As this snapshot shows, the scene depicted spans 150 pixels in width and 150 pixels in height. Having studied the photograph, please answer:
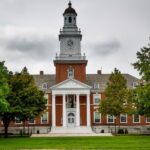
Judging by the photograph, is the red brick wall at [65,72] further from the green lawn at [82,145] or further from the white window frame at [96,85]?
the green lawn at [82,145]

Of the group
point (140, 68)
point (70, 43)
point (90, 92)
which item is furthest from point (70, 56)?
point (140, 68)

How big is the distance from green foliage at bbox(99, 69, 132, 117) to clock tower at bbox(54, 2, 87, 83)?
36.3 ft

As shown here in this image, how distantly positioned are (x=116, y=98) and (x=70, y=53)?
617 inches

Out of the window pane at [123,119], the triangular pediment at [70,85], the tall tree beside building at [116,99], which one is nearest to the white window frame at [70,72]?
the triangular pediment at [70,85]

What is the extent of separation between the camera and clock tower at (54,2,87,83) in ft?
276

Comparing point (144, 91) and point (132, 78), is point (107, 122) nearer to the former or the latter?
point (132, 78)

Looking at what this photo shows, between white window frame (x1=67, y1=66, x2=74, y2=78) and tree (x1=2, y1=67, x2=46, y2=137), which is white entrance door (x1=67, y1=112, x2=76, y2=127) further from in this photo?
tree (x1=2, y1=67, x2=46, y2=137)

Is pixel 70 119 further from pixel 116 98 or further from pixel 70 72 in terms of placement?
pixel 116 98

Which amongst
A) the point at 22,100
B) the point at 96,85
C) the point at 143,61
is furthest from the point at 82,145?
the point at 96,85

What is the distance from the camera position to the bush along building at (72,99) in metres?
83.1

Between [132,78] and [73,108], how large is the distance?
15046mm

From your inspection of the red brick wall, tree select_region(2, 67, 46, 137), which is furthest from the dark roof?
tree select_region(2, 67, 46, 137)

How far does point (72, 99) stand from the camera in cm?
8525

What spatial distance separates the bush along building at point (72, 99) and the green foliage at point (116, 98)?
8.49m
